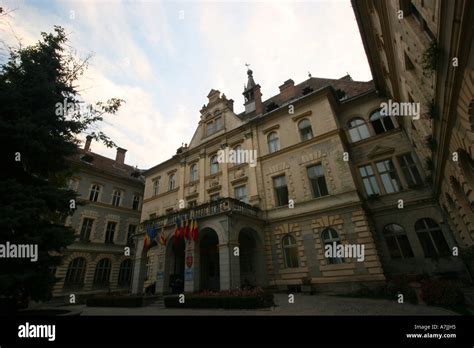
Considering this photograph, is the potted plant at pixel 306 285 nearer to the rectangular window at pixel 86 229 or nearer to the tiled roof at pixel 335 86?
the tiled roof at pixel 335 86

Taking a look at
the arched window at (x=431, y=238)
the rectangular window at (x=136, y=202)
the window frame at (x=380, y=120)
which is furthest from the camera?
the rectangular window at (x=136, y=202)

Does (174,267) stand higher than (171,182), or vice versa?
(171,182)

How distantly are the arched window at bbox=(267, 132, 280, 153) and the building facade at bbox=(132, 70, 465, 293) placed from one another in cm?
10

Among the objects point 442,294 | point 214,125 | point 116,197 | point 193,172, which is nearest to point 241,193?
point 193,172

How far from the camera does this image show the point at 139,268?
59.7ft

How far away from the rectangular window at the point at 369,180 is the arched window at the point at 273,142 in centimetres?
704

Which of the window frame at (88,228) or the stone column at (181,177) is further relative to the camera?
the window frame at (88,228)

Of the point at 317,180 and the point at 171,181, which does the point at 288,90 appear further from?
the point at 171,181

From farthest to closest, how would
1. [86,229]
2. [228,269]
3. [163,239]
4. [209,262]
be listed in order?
[86,229] → [209,262] → [163,239] → [228,269]

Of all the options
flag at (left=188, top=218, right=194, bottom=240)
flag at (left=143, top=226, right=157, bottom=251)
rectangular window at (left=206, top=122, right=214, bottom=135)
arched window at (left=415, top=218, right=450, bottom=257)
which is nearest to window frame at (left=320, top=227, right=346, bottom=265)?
arched window at (left=415, top=218, right=450, bottom=257)

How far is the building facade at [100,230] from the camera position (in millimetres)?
24266

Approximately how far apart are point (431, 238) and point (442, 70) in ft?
42.1

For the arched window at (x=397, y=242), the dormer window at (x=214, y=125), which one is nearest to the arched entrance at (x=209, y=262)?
the dormer window at (x=214, y=125)

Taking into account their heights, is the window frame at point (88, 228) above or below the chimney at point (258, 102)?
below
